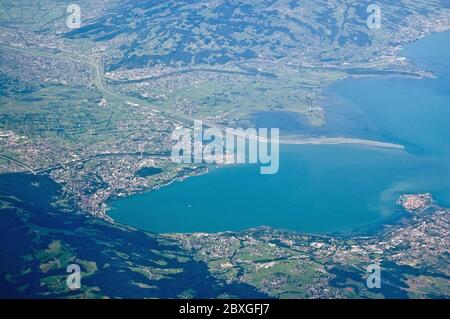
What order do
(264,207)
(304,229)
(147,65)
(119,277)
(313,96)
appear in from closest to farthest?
(119,277) < (304,229) < (264,207) < (313,96) < (147,65)

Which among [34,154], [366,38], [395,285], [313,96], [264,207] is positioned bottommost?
[395,285]

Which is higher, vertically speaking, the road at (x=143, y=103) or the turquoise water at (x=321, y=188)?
the road at (x=143, y=103)

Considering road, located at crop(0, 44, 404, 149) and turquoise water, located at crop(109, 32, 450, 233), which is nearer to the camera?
turquoise water, located at crop(109, 32, 450, 233)

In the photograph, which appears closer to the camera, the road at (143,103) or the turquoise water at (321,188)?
the turquoise water at (321,188)

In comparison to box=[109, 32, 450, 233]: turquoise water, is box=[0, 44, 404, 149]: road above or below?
above

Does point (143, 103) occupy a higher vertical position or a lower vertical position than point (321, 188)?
higher

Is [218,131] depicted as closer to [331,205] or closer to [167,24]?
[331,205]

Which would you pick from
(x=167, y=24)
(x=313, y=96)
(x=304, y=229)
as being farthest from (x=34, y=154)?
(x=167, y=24)

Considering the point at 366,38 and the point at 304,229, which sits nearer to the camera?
the point at 304,229
